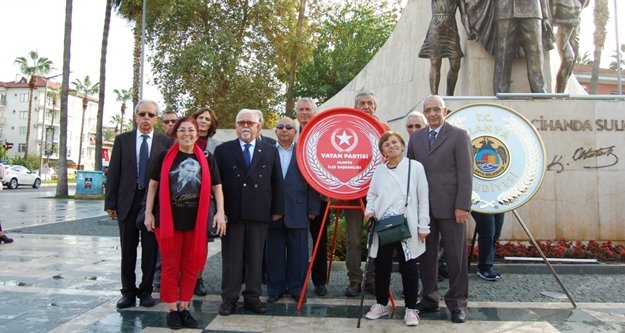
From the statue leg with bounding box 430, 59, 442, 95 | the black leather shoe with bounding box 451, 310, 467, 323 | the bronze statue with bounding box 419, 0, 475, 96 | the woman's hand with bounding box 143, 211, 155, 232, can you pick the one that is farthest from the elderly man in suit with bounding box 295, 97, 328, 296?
the statue leg with bounding box 430, 59, 442, 95

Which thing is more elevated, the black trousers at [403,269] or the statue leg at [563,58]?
the statue leg at [563,58]

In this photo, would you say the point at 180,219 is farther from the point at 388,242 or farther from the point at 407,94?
the point at 407,94

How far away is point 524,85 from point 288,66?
698 inches

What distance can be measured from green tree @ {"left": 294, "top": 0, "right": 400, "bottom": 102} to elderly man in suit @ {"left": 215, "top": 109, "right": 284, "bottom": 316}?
23.6 metres

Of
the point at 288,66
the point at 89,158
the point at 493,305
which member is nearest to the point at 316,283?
the point at 493,305

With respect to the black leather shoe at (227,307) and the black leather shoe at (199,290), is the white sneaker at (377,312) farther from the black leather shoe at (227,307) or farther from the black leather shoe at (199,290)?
the black leather shoe at (199,290)

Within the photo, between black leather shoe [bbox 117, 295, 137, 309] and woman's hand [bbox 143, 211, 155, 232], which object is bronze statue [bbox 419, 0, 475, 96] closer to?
woman's hand [bbox 143, 211, 155, 232]

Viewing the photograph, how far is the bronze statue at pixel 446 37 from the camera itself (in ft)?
29.9

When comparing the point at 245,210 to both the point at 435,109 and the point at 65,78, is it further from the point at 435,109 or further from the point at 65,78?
the point at 65,78

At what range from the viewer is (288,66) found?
2555cm

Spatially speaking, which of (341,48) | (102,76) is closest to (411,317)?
(102,76)

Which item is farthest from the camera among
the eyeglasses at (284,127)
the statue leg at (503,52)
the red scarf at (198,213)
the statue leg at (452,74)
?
the statue leg at (452,74)

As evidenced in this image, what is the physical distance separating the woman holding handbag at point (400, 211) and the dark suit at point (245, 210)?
3.34 feet
